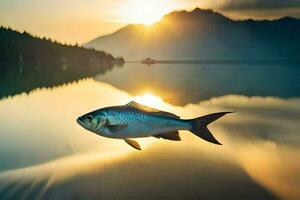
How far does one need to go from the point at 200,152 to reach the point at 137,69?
1.29m

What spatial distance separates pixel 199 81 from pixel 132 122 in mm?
2500

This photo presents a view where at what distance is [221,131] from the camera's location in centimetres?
287

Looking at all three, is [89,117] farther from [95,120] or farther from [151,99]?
[151,99]

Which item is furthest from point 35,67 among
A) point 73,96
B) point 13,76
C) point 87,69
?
point 73,96

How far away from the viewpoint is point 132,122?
145cm

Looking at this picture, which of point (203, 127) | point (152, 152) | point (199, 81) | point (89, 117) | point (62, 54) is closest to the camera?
point (89, 117)

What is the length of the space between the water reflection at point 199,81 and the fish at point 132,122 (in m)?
1.37

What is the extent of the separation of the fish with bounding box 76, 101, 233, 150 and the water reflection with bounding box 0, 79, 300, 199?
98 centimetres

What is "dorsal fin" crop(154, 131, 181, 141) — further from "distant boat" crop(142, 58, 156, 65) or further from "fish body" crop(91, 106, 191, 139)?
"distant boat" crop(142, 58, 156, 65)

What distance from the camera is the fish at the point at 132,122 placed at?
4.59 ft

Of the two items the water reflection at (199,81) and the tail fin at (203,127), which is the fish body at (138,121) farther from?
the water reflection at (199,81)

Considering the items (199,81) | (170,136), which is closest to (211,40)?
(199,81)

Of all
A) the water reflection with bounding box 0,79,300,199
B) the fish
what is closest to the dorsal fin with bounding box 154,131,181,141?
the fish

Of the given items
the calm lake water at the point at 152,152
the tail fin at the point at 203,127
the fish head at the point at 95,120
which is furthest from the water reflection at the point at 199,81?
the fish head at the point at 95,120
